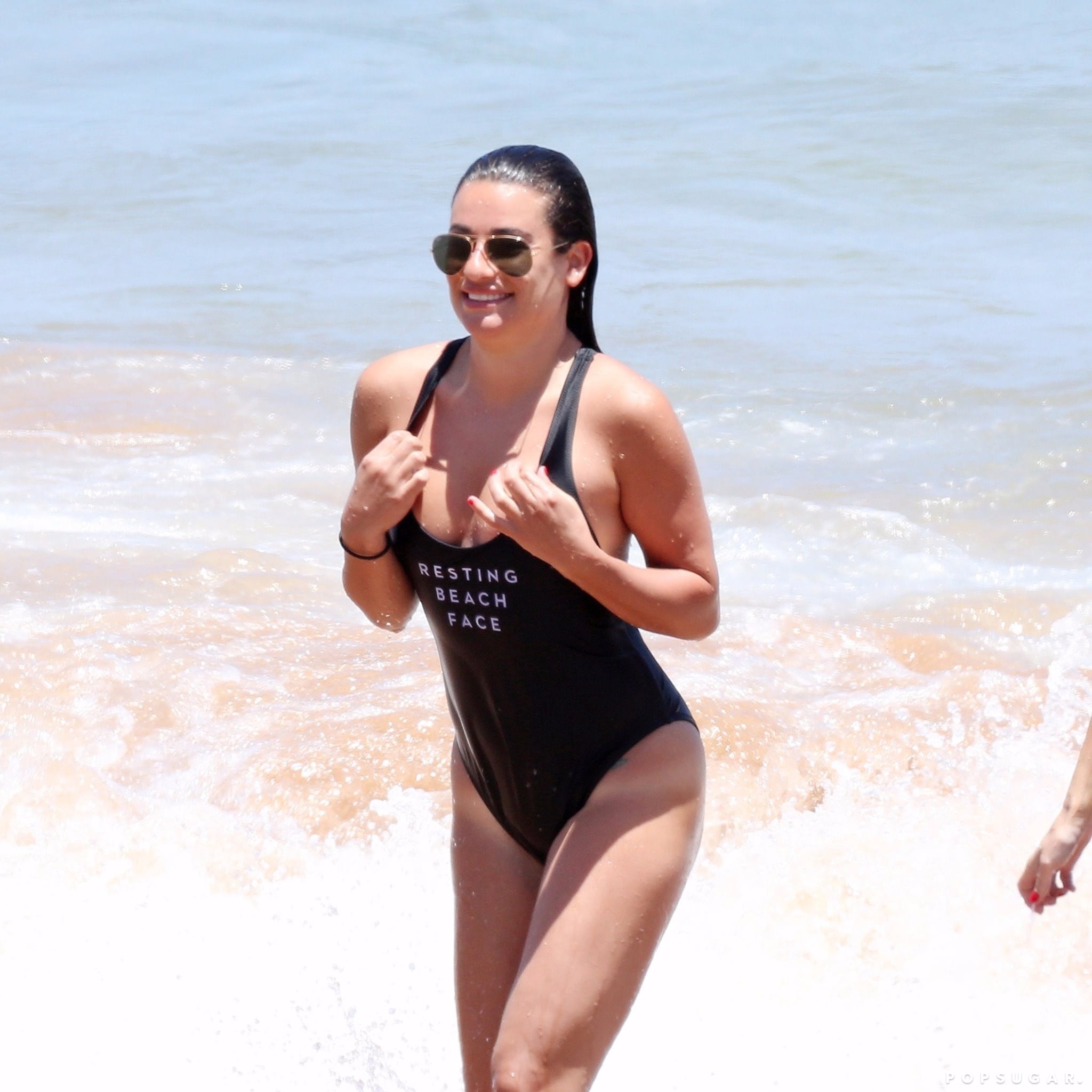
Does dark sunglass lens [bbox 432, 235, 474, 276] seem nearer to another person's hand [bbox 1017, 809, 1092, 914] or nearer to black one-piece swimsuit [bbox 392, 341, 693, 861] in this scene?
black one-piece swimsuit [bbox 392, 341, 693, 861]

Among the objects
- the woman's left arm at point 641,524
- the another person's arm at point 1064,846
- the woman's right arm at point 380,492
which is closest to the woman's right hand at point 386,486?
the woman's right arm at point 380,492

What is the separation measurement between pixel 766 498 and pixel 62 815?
454cm

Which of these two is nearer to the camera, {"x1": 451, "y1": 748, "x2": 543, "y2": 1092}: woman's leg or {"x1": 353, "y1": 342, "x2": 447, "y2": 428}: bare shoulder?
{"x1": 451, "y1": 748, "x2": 543, "y2": 1092}: woman's leg

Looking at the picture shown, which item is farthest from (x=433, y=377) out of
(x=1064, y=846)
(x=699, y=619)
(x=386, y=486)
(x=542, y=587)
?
(x=1064, y=846)

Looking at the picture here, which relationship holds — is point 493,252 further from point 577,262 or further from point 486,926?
point 486,926

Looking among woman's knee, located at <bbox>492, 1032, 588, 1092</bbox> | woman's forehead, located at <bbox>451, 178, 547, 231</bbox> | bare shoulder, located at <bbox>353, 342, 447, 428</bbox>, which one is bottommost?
woman's knee, located at <bbox>492, 1032, 588, 1092</bbox>

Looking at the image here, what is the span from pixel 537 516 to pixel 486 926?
2.58 ft

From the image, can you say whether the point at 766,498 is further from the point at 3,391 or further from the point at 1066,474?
the point at 3,391

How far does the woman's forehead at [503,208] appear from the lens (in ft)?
9.18

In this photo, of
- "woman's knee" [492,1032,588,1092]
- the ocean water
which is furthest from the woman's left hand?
the ocean water

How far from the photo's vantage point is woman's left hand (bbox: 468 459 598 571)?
259cm

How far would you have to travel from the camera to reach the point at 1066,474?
8.74 meters

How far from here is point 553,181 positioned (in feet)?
9.31

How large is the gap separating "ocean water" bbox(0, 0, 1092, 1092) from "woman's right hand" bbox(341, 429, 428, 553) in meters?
1.68
